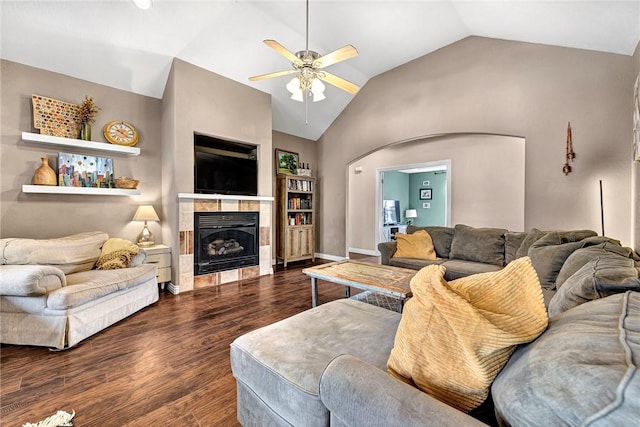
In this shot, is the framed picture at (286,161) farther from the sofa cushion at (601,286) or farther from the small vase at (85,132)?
the sofa cushion at (601,286)

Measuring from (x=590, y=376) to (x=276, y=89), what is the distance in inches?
193

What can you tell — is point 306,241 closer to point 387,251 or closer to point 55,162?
point 387,251

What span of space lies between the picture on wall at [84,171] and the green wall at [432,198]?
7.34m

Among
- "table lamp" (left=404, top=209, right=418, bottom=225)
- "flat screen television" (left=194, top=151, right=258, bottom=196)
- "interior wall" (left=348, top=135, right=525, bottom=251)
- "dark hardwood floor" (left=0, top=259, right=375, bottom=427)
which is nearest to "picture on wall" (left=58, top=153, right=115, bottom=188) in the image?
"flat screen television" (left=194, top=151, right=258, bottom=196)

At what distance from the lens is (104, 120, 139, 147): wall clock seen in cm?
354

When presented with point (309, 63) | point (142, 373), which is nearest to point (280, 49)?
point (309, 63)

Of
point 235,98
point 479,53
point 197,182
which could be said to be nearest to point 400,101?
point 479,53

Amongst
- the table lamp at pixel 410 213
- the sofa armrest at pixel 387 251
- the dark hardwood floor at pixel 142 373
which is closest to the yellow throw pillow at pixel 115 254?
the dark hardwood floor at pixel 142 373

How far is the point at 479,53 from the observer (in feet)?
12.4

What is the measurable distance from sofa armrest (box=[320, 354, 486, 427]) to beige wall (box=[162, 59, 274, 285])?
131 inches

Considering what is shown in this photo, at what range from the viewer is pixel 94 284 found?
241cm

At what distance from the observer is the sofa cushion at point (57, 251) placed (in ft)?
8.32

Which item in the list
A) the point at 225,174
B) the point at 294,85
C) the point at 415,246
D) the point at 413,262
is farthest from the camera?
the point at 225,174

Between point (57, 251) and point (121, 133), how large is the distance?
1728 millimetres
